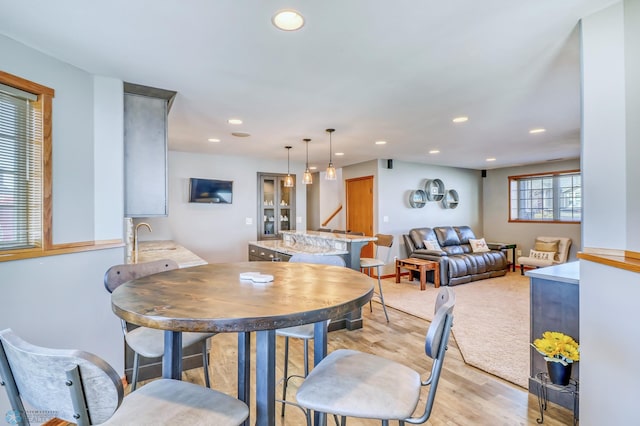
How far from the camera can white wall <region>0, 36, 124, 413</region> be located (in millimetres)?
1857

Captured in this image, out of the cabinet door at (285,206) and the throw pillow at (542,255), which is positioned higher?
the cabinet door at (285,206)

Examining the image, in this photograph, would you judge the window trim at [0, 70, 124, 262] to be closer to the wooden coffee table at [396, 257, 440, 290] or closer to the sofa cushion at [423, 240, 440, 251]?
the wooden coffee table at [396, 257, 440, 290]

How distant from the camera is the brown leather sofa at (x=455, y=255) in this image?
552cm

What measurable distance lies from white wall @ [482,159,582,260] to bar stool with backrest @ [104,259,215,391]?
24.1ft

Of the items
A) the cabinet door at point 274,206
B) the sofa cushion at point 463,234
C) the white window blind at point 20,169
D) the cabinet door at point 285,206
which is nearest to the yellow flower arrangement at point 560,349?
the white window blind at point 20,169

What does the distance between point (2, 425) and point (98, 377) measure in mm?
1740

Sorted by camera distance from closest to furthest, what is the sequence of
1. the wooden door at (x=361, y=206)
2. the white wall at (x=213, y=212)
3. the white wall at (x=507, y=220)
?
1. the white wall at (x=213, y=212)
2. the wooden door at (x=361, y=206)
3. the white wall at (x=507, y=220)

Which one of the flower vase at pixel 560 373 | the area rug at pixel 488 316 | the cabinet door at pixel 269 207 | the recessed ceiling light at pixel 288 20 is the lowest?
the area rug at pixel 488 316

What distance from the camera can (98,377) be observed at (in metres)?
0.73

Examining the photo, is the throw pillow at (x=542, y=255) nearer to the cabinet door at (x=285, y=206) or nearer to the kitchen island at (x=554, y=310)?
the kitchen island at (x=554, y=310)

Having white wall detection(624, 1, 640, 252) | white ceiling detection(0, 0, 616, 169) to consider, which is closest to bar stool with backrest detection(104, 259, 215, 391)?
white ceiling detection(0, 0, 616, 169)

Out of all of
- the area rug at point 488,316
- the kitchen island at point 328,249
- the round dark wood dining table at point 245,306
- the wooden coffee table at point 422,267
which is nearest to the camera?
the round dark wood dining table at point 245,306

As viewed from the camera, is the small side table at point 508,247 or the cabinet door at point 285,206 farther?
the small side table at point 508,247

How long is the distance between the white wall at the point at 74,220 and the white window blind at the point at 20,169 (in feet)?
0.35
